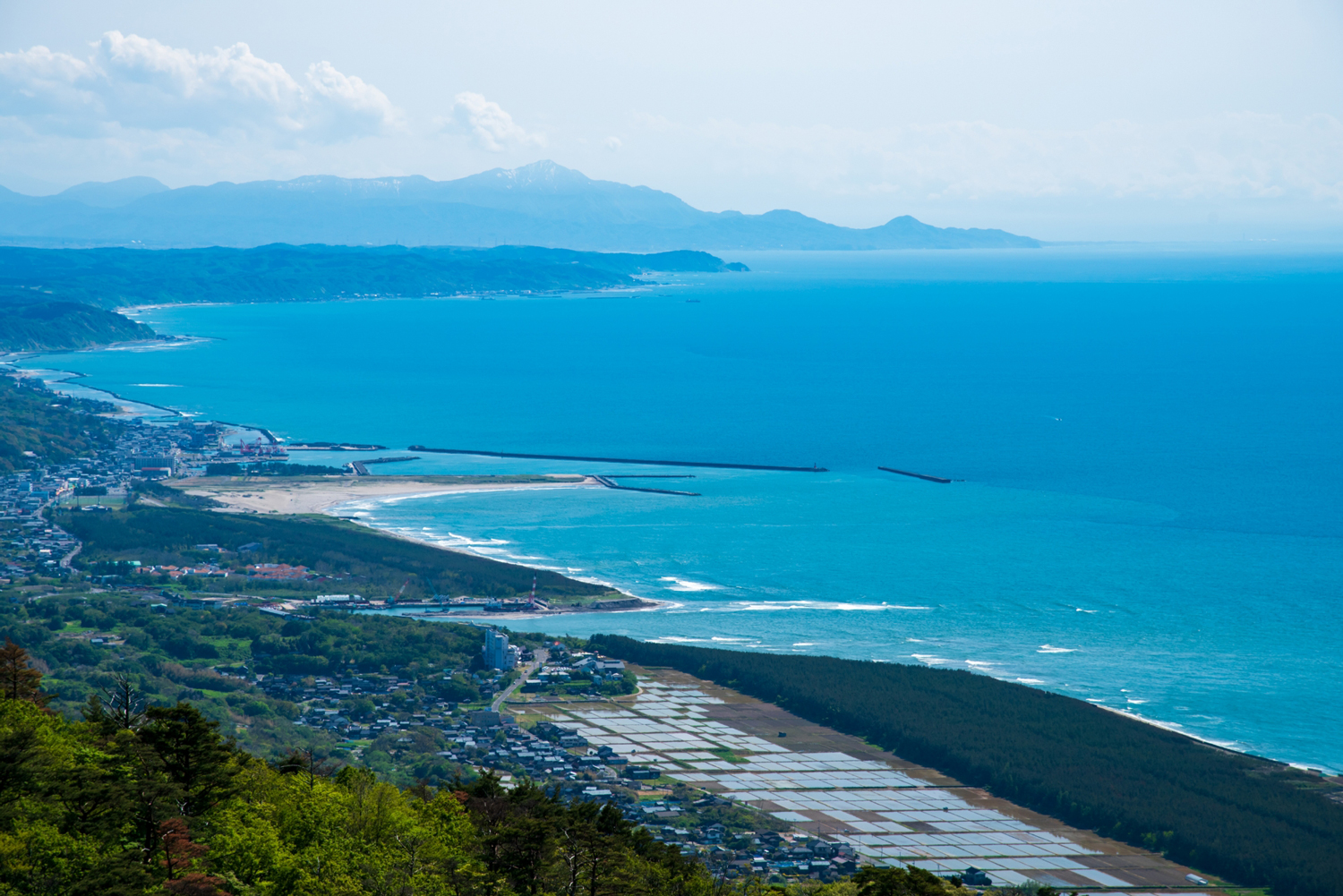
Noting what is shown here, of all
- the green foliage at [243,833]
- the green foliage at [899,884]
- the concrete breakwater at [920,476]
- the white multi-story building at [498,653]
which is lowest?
the white multi-story building at [498,653]

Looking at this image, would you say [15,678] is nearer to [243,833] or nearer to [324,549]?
[243,833]

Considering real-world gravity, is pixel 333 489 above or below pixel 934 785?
above

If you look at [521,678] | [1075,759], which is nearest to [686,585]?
[521,678]

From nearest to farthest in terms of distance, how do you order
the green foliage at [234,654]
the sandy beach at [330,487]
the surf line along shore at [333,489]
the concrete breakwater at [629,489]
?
the green foliage at [234,654]
the surf line along shore at [333,489]
the sandy beach at [330,487]
the concrete breakwater at [629,489]

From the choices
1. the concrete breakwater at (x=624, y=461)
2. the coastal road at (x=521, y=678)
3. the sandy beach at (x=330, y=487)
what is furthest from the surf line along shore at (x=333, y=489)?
the coastal road at (x=521, y=678)

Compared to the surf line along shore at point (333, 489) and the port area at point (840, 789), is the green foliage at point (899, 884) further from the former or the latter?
the surf line along shore at point (333, 489)

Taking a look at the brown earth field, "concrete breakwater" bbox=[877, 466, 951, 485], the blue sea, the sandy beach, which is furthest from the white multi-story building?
"concrete breakwater" bbox=[877, 466, 951, 485]
